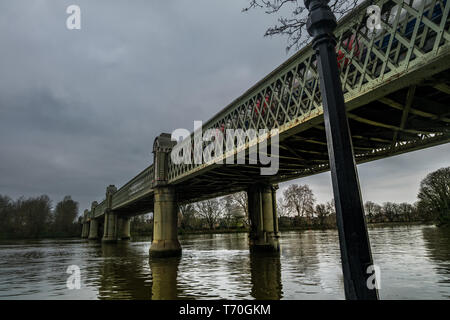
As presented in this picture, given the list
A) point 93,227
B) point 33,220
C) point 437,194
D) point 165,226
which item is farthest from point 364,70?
point 33,220

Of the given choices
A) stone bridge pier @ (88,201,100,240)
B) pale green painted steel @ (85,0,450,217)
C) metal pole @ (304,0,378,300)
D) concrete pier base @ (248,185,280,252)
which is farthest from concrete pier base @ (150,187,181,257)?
stone bridge pier @ (88,201,100,240)

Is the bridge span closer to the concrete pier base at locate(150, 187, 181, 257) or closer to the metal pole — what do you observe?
the concrete pier base at locate(150, 187, 181, 257)

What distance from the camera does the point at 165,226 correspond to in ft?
76.0

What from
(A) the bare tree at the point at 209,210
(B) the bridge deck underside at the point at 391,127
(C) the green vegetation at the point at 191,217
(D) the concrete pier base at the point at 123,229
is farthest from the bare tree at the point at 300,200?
(B) the bridge deck underside at the point at 391,127

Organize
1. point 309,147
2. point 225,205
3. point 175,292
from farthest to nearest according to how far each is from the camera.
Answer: point 225,205 → point 309,147 → point 175,292

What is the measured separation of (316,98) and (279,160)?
8297 millimetres

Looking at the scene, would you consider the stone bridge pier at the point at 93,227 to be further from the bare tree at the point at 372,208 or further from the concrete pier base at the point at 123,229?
the bare tree at the point at 372,208

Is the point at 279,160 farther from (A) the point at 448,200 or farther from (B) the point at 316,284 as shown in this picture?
(A) the point at 448,200

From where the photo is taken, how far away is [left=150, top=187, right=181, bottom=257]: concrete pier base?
22445 millimetres

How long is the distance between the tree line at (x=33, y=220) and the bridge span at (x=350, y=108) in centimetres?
9320

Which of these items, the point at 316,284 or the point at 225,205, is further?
the point at 225,205

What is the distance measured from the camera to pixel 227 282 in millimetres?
10938
